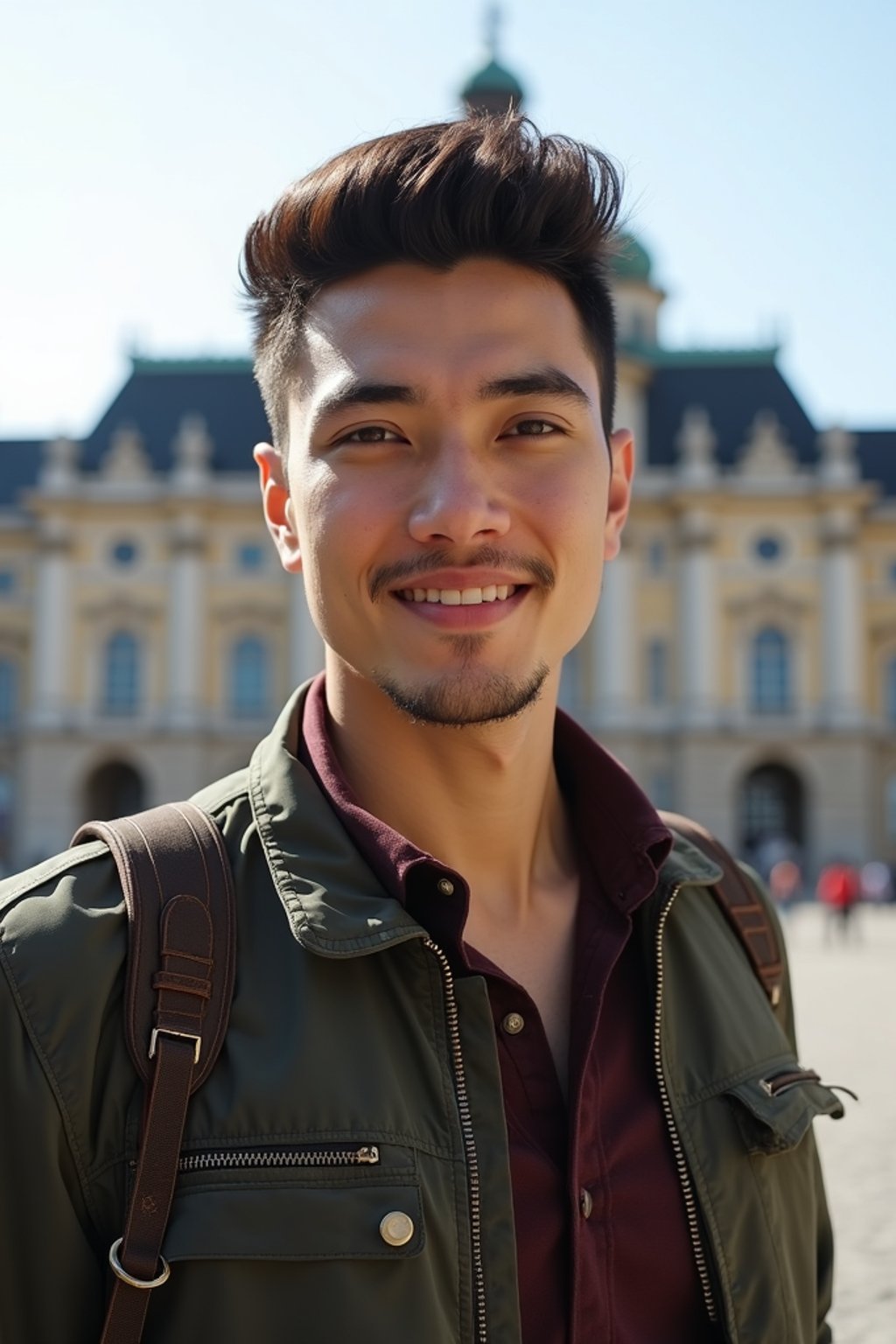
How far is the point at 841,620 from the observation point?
40188 millimetres

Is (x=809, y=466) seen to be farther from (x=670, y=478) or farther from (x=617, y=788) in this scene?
(x=617, y=788)

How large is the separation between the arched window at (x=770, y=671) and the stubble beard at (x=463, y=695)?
39053 millimetres

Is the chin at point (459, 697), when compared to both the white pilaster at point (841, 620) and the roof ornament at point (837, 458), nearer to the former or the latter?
the white pilaster at point (841, 620)

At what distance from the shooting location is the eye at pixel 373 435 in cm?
205

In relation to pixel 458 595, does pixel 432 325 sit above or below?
above

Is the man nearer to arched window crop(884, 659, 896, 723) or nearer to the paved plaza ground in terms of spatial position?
the paved plaza ground

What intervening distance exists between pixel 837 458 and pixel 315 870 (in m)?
41.1

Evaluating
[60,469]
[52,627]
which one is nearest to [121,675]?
[52,627]

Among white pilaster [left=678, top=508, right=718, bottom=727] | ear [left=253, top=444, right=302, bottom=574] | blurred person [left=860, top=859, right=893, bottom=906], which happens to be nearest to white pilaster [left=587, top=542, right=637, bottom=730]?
white pilaster [left=678, top=508, right=718, bottom=727]

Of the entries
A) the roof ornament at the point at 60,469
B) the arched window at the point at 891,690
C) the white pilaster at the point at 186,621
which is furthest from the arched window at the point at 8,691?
the arched window at the point at 891,690

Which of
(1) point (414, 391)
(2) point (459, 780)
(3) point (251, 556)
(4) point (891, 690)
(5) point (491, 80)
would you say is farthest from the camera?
(5) point (491, 80)

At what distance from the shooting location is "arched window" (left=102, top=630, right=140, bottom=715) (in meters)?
41.6

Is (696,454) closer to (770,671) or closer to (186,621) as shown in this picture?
(770,671)

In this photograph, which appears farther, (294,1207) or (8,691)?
(8,691)
